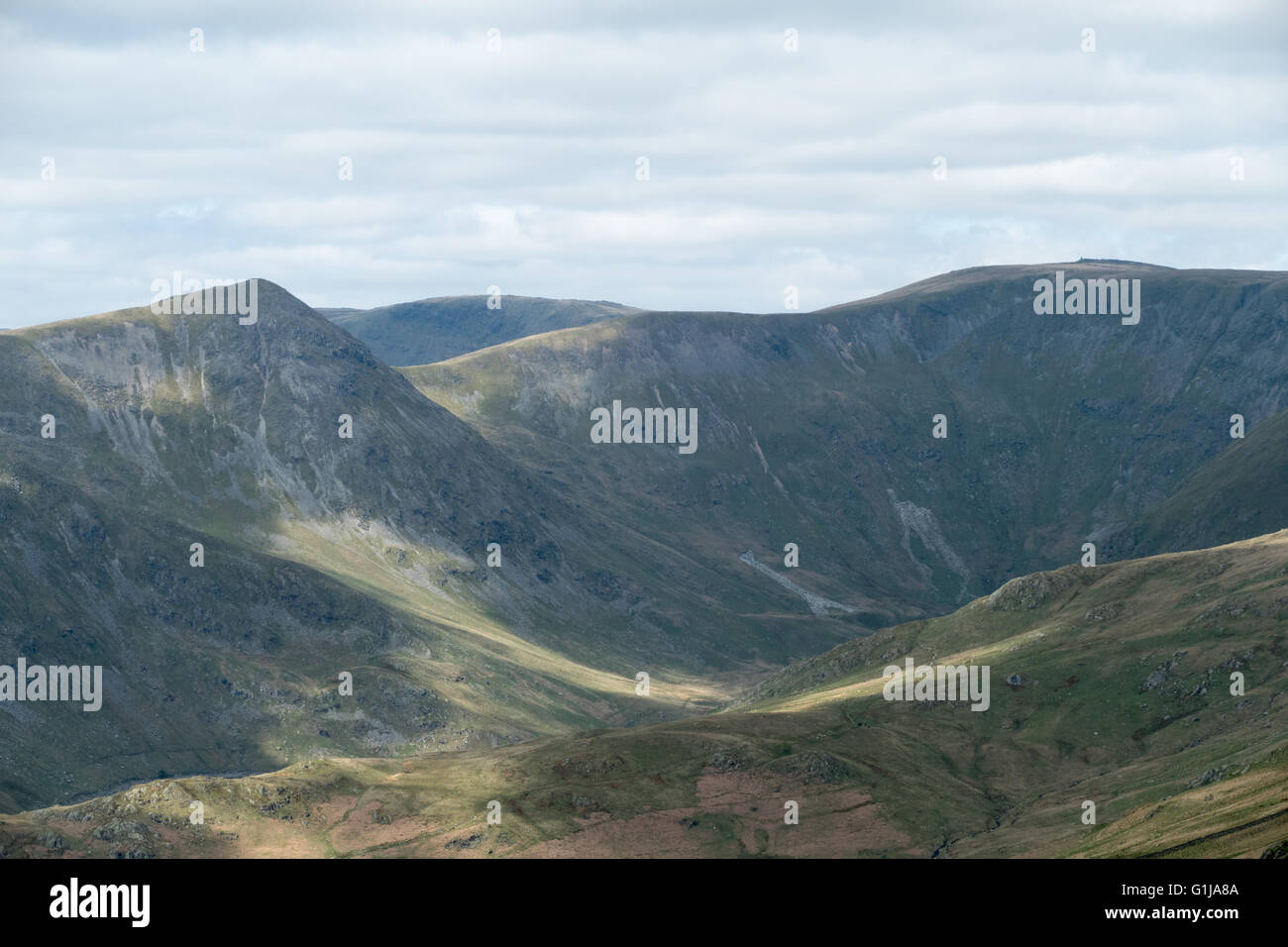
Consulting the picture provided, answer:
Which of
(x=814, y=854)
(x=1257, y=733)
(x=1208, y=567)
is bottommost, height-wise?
(x=814, y=854)

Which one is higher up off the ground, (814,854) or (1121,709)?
(1121,709)
